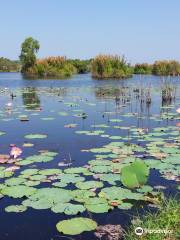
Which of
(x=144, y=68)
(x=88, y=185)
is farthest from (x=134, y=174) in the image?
(x=144, y=68)

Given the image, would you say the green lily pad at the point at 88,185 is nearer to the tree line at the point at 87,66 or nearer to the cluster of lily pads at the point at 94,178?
the cluster of lily pads at the point at 94,178

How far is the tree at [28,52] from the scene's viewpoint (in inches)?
1769

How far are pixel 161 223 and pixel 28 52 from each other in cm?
4481

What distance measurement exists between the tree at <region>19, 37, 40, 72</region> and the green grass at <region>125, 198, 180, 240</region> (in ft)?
135

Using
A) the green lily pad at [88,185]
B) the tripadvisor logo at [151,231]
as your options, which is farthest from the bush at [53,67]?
the tripadvisor logo at [151,231]

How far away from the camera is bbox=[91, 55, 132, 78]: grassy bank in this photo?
33.1 m

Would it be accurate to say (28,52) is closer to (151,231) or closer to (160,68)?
(160,68)

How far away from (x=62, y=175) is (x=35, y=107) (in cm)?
848

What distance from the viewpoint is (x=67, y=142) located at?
775cm

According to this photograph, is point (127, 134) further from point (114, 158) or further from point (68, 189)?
point (68, 189)

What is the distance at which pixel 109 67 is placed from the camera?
33.9 m

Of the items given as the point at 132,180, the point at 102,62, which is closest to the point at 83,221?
the point at 132,180

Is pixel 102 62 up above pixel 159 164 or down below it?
above

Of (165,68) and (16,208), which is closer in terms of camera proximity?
(16,208)
